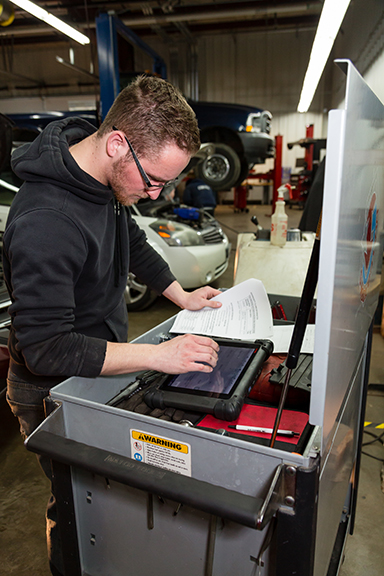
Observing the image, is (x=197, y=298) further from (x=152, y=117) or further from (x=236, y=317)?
(x=152, y=117)

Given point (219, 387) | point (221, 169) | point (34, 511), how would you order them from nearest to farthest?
1. point (219, 387)
2. point (34, 511)
3. point (221, 169)

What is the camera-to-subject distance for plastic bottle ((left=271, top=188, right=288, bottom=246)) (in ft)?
7.18

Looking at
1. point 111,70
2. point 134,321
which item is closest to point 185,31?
point 111,70

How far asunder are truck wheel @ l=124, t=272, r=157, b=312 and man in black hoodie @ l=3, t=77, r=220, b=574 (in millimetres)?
2519

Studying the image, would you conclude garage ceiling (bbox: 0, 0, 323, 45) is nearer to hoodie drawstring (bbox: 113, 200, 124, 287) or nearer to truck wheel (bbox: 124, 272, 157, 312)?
truck wheel (bbox: 124, 272, 157, 312)

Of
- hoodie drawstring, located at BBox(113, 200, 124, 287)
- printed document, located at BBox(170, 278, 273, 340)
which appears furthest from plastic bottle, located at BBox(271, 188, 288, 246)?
hoodie drawstring, located at BBox(113, 200, 124, 287)

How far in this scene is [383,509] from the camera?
5.12 ft

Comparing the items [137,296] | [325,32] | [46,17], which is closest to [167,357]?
[137,296]

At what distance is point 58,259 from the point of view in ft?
2.57

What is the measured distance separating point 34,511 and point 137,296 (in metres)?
2.25

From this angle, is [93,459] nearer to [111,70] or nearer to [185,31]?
[111,70]

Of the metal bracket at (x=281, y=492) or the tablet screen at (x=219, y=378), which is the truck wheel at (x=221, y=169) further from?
the metal bracket at (x=281, y=492)

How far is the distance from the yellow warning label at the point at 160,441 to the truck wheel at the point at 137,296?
9.49ft

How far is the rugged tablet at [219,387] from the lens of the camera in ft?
2.45
